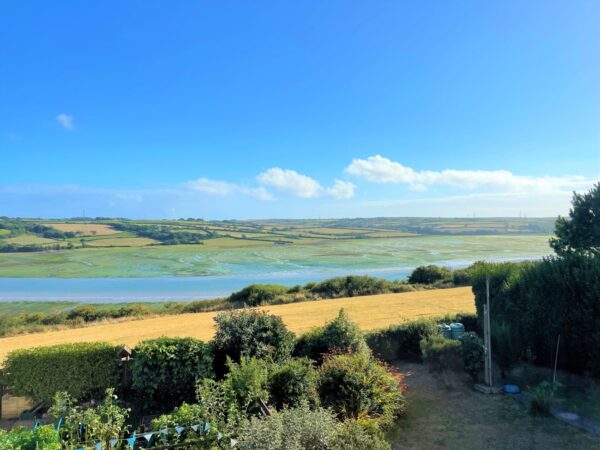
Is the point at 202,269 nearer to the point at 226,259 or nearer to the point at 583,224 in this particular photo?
the point at 226,259

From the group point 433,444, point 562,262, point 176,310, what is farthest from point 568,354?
point 176,310

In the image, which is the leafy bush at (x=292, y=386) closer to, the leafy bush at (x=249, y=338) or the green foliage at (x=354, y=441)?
the leafy bush at (x=249, y=338)

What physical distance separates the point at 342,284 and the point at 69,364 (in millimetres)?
27893

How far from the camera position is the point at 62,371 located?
7.87 meters

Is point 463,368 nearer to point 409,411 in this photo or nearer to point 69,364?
point 409,411

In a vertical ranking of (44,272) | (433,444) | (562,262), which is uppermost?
(562,262)

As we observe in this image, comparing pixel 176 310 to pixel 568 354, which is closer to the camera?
pixel 568 354

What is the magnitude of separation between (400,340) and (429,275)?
91.0ft

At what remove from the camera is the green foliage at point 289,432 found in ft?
14.9

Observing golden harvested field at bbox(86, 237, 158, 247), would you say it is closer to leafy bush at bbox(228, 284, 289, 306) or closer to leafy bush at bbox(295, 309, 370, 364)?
leafy bush at bbox(228, 284, 289, 306)

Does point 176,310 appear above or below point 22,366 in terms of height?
below

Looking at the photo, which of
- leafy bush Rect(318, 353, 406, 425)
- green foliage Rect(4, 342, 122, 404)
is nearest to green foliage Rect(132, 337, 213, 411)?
green foliage Rect(4, 342, 122, 404)

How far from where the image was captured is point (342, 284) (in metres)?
34.4

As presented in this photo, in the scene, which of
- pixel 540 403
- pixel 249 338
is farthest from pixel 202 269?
pixel 540 403
